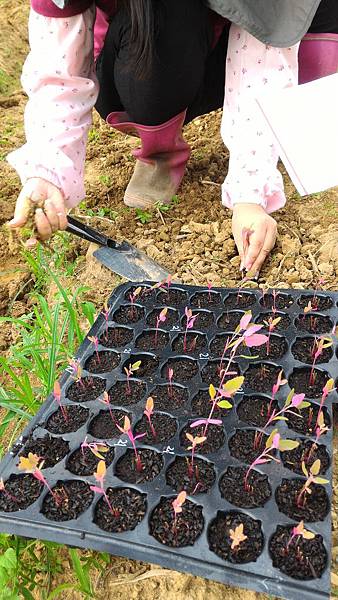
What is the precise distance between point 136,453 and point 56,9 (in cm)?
102

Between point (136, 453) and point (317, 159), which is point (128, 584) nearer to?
point (136, 453)

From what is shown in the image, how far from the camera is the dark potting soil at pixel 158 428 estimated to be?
3.40 ft

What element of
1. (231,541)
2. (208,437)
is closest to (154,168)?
(208,437)

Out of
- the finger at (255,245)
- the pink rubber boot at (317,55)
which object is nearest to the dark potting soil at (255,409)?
the finger at (255,245)

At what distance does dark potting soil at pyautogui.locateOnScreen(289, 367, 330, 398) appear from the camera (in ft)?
3.58

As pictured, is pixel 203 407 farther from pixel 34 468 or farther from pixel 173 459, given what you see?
pixel 34 468

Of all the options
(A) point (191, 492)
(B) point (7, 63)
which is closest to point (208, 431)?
(A) point (191, 492)

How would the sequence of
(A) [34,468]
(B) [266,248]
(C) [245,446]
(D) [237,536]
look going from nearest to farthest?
1. (D) [237,536]
2. (A) [34,468]
3. (C) [245,446]
4. (B) [266,248]

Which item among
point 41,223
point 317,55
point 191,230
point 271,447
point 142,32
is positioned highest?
point 142,32

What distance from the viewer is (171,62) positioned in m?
1.52

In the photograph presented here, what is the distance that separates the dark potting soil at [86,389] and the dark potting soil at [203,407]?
20 centimetres

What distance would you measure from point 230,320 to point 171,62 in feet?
2.38

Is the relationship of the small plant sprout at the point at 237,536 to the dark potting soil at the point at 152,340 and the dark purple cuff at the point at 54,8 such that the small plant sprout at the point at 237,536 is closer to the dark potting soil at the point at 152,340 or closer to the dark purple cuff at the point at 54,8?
the dark potting soil at the point at 152,340

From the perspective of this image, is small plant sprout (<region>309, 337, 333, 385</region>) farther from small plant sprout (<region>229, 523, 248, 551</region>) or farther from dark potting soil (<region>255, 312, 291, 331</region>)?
small plant sprout (<region>229, 523, 248, 551</region>)
